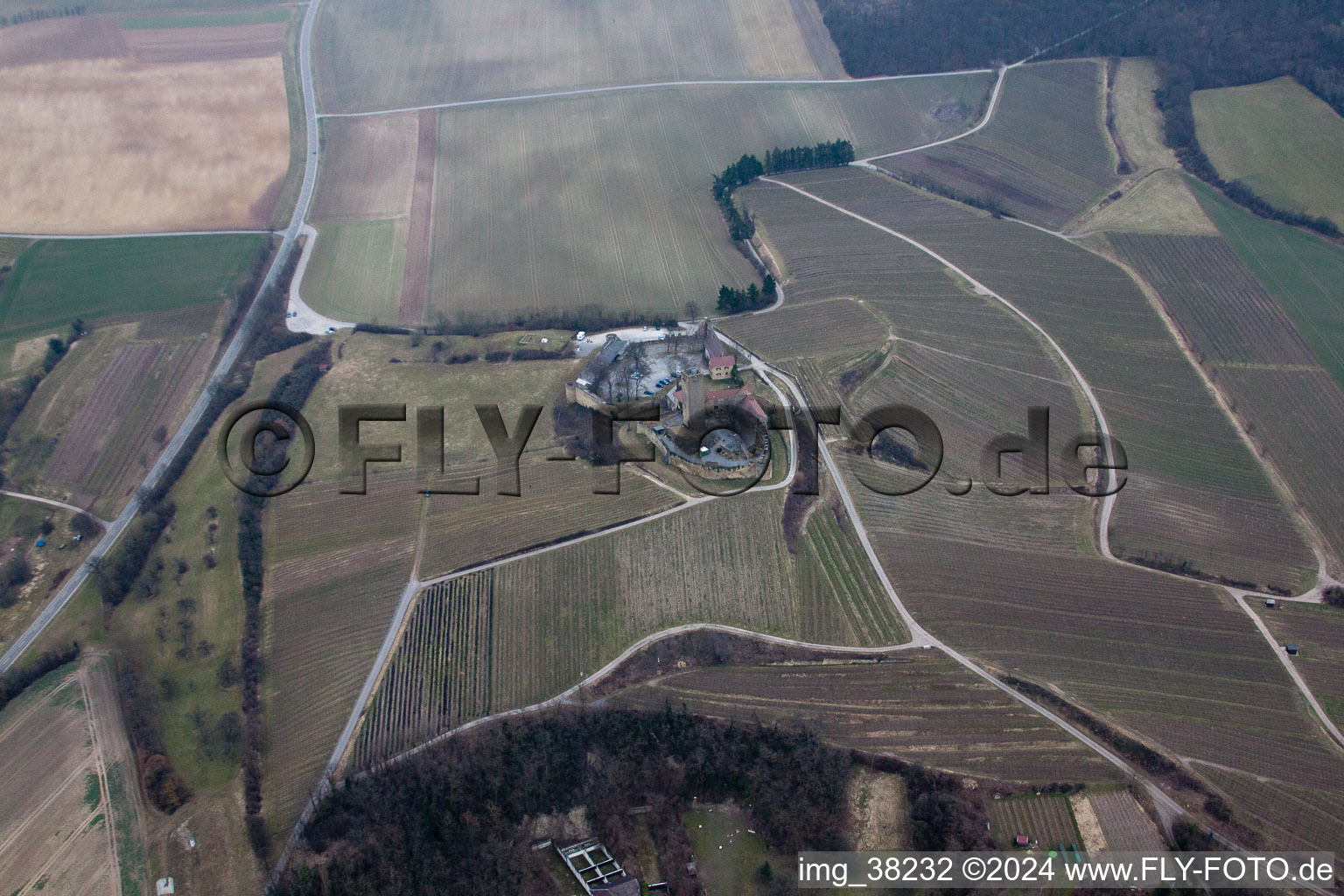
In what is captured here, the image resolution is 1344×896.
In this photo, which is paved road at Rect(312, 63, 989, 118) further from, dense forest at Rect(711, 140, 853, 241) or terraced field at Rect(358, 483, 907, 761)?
terraced field at Rect(358, 483, 907, 761)

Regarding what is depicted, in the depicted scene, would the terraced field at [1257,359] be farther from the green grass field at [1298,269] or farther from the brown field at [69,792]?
the brown field at [69,792]

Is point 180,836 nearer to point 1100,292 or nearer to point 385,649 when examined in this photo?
point 385,649

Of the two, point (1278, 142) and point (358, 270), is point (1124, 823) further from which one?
point (1278, 142)

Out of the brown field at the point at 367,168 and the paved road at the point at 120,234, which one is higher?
the brown field at the point at 367,168

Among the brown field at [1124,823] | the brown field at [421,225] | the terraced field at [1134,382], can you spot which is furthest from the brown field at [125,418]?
the brown field at [1124,823]

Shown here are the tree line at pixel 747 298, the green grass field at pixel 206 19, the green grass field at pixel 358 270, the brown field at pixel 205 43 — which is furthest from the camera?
the green grass field at pixel 206 19

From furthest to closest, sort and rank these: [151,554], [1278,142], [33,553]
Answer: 1. [1278,142]
2. [33,553]
3. [151,554]

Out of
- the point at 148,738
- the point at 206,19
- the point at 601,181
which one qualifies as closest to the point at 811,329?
the point at 601,181

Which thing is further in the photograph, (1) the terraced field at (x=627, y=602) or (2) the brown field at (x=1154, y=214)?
(2) the brown field at (x=1154, y=214)
